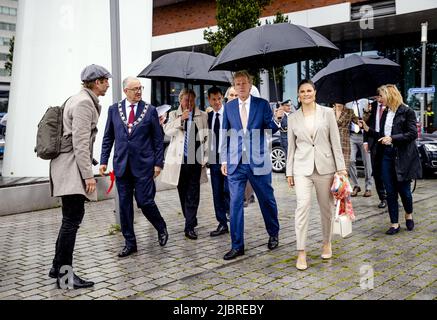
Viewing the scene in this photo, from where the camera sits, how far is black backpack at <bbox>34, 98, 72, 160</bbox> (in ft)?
14.8

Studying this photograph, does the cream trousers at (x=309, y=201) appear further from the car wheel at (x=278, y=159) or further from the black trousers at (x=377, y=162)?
the car wheel at (x=278, y=159)

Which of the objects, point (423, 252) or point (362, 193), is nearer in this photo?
point (423, 252)

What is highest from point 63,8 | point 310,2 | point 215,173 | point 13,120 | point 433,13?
point 310,2

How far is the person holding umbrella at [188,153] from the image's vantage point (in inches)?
259

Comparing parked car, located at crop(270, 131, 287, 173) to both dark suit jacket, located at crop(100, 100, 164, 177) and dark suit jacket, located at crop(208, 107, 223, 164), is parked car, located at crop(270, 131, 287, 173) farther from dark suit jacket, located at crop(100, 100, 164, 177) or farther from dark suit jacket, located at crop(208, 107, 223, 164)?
dark suit jacket, located at crop(100, 100, 164, 177)

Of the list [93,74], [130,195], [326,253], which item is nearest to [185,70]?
[130,195]

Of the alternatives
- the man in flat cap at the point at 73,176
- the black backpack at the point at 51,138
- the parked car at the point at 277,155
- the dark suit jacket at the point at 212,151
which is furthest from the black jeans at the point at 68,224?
the parked car at the point at 277,155

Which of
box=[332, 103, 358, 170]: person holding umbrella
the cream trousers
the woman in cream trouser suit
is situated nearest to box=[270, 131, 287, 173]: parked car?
box=[332, 103, 358, 170]: person holding umbrella

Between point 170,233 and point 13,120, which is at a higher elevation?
point 13,120

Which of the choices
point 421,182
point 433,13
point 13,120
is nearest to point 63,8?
point 13,120

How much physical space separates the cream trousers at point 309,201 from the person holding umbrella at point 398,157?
1487mm

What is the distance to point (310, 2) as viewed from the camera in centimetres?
2248
